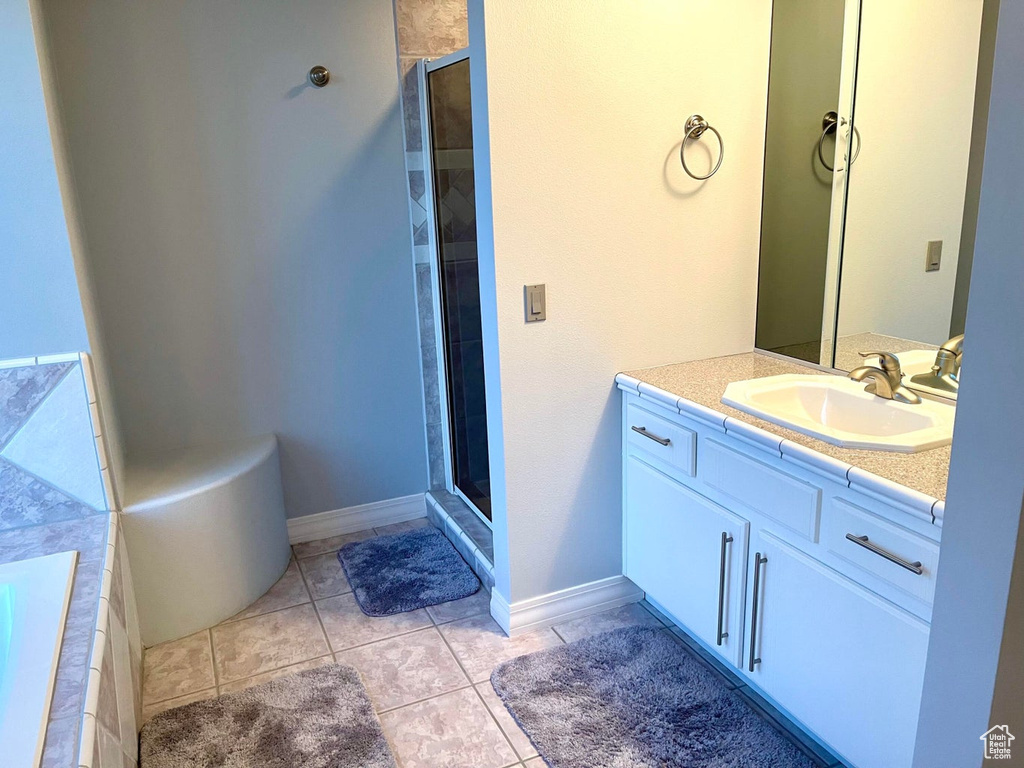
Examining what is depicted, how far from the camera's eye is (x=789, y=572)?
1816 mm

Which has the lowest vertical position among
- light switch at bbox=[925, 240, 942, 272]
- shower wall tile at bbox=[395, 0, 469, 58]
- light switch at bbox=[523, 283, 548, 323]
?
light switch at bbox=[523, 283, 548, 323]

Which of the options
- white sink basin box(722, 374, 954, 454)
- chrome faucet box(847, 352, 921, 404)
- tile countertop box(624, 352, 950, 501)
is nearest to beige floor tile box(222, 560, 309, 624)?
tile countertop box(624, 352, 950, 501)

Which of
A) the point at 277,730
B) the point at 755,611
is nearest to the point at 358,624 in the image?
the point at 277,730

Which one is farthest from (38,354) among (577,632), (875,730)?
(875,730)

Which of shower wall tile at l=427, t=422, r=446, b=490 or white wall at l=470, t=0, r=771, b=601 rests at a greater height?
white wall at l=470, t=0, r=771, b=601

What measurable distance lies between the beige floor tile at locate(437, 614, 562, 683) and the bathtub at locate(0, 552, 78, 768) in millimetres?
1098

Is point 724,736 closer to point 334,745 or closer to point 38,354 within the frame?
point 334,745

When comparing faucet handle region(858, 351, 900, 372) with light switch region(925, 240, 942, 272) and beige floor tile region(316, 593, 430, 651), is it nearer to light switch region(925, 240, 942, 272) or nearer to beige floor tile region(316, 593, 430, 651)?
light switch region(925, 240, 942, 272)

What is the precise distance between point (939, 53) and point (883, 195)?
37 centimetres

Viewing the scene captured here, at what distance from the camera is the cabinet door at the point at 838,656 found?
1544mm

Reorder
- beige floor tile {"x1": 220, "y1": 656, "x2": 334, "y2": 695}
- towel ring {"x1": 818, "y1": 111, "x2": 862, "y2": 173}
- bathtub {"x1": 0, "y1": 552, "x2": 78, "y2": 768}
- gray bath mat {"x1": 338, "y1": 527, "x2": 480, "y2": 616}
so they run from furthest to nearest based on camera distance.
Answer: gray bath mat {"x1": 338, "y1": 527, "x2": 480, "y2": 616} < beige floor tile {"x1": 220, "y1": 656, "x2": 334, "y2": 695} < towel ring {"x1": 818, "y1": 111, "x2": 862, "y2": 173} < bathtub {"x1": 0, "y1": 552, "x2": 78, "y2": 768}

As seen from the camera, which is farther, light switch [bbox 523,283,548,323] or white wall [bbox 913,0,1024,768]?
light switch [bbox 523,283,548,323]

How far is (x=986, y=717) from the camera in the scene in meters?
0.97

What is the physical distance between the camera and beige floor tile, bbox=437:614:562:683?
7.65 ft
